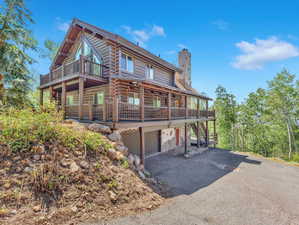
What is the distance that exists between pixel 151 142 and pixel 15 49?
514 inches

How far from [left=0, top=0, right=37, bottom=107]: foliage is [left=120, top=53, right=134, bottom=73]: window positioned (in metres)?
8.20

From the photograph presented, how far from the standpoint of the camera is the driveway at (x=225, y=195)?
4.02m

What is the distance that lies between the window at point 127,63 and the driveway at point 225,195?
282 inches

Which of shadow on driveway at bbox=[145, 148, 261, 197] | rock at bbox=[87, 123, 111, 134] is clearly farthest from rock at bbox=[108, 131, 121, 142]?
shadow on driveway at bbox=[145, 148, 261, 197]

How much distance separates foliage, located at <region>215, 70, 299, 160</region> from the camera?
62.1 ft

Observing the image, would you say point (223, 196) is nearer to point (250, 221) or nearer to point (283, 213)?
point (250, 221)

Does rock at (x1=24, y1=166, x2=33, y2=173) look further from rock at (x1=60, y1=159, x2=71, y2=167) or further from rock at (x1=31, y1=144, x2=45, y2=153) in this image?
rock at (x1=60, y1=159, x2=71, y2=167)

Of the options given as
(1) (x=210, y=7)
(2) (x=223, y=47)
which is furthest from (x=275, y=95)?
(1) (x=210, y=7)

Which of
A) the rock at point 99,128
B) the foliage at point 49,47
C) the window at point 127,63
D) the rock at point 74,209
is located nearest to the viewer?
the rock at point 74,209

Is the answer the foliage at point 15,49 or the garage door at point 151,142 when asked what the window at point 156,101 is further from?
the foliage at point 15,49

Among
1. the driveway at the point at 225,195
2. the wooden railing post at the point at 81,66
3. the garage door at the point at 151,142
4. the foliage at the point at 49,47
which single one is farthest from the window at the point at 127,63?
the foliage at the point at 49,47

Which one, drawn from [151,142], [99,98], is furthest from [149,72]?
[151,142]

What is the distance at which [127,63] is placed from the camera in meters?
10.6

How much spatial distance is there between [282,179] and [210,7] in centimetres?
1460
